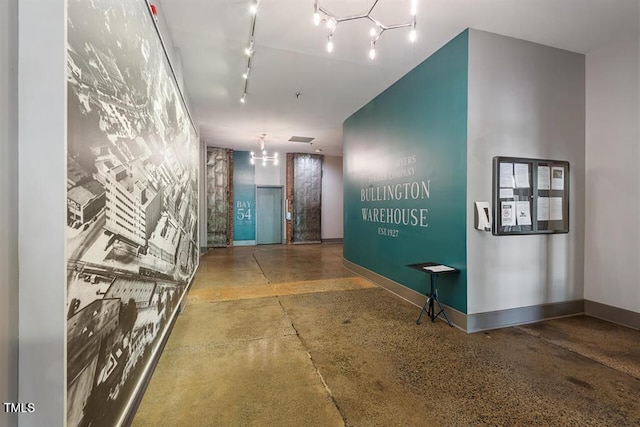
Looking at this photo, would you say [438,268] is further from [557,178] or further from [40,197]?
[40,197]

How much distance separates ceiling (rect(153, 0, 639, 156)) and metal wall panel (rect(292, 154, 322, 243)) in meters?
4.97

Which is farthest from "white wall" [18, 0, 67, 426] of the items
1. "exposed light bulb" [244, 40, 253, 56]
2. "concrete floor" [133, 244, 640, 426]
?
"exposed light bulb" [244, 40, 253, 56]

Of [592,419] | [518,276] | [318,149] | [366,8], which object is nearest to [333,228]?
[318,149]

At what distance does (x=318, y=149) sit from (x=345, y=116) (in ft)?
12.3

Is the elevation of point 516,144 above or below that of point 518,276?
above

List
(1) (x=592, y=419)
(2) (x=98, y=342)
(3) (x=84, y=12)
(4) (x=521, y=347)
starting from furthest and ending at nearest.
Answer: (4) (x=521, y=347)
(1) (x=592, y=419)
(2) (x=98, y=342)
(3) (x=84, y=12)

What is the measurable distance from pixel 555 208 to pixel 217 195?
9.03 metres

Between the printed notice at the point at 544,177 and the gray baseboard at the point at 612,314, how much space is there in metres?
1.74

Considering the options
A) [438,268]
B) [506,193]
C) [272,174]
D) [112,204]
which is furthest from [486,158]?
[272,174]

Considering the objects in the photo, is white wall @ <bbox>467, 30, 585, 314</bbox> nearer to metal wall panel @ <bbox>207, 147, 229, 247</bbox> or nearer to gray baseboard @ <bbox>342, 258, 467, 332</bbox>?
gray baseboard @ <bbox>342, 258, 467, 332</bbox>

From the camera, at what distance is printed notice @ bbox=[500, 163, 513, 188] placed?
3.25 meters

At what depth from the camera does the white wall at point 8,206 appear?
3.18ft

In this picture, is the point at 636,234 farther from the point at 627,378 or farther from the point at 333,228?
the point at 333,228

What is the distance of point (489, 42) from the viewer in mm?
3227
